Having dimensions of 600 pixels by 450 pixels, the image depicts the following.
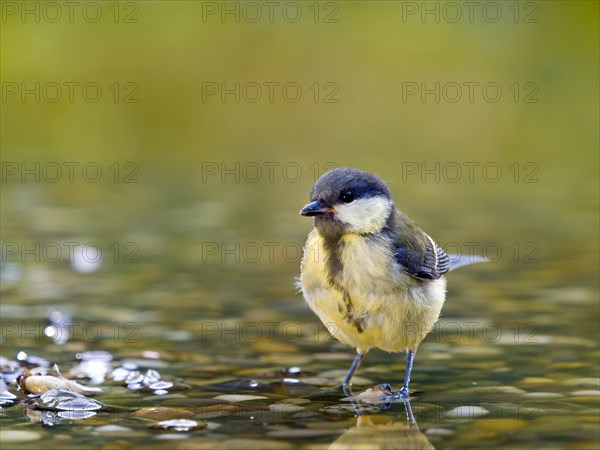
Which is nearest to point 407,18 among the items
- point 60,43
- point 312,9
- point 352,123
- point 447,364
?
point 312,9

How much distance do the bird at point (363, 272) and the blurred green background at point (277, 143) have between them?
90 cm

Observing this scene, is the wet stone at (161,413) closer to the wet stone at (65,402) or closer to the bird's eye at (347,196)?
the wet stone at (65,402)

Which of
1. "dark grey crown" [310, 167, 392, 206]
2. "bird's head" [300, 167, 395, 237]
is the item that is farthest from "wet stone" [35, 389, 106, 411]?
"dark grey crown" [310, 167, 392, 206]

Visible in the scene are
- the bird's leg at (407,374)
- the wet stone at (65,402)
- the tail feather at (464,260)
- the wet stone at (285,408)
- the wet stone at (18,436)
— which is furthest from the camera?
the tail feather at (464,260)

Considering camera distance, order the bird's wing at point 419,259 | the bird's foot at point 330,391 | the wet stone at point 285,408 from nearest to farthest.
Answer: the wet stone at point 285,408
the bird's foot at point 330,391
the bird's wing at point 419,259

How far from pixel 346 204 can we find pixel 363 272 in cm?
36

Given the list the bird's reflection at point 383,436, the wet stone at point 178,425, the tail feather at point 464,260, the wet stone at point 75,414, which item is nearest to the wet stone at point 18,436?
the wet stone at point 75,414

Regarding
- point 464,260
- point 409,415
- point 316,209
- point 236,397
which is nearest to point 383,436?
point 409,415

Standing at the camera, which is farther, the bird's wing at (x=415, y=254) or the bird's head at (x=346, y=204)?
the bird's wing at (x=415, y=254)

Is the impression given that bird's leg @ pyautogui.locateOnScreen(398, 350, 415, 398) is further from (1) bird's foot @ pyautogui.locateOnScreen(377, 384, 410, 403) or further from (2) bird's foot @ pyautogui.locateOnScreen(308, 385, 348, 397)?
(2) bird's foot @ pyautogui.locateOnScreen(308, 385, 348, 397)

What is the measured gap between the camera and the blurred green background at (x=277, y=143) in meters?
7.49

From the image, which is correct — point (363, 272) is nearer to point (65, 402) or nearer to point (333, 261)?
point (333, 261)

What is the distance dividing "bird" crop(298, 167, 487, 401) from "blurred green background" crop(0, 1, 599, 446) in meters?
0.90

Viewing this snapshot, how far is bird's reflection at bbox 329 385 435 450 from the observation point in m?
4.16
